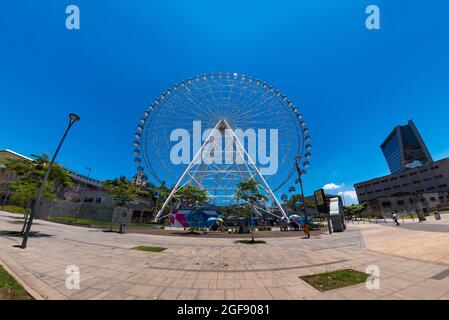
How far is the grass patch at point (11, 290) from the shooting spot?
14.8ft

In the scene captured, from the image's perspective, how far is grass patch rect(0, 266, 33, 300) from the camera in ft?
14.8

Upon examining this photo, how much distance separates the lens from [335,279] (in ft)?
20.4

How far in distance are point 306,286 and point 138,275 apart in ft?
18.6

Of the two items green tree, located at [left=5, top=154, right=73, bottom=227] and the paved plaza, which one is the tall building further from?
green tree, located at [left=5, top=154, right=73, bottom=227]

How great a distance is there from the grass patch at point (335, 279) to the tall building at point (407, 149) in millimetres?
169566

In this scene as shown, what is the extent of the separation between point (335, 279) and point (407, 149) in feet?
594

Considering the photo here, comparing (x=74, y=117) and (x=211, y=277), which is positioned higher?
(x=74, y=117)

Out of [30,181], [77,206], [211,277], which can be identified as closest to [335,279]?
[211,277]

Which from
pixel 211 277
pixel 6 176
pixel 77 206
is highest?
pixel 6 176

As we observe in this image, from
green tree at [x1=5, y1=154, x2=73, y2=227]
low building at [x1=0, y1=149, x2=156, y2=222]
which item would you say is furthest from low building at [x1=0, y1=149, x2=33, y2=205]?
green tree at [x1=5, y1=154, x2=73, y2=227]

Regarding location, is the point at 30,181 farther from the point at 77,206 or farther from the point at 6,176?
the point at 6,176

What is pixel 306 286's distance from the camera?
5738 mm
